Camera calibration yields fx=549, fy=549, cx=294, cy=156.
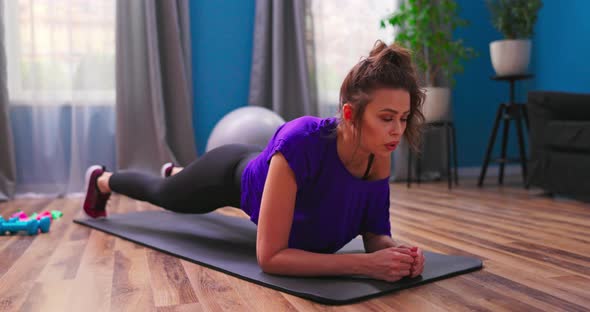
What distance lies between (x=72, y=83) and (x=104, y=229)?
5.52 ft

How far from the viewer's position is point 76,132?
11.9 ft

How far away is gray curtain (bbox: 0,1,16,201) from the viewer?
3.40 metres

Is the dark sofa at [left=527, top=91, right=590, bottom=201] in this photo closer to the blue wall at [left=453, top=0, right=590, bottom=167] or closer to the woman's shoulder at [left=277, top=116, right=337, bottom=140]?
the blue wall at [left=453, top=0, right=590, bottom=167]

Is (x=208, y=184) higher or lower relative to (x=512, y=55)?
lower

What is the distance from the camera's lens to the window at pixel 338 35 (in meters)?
4.12

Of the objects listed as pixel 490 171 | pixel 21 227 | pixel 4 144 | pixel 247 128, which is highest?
pixel 247 128

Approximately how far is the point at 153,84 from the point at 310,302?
275 centimetres

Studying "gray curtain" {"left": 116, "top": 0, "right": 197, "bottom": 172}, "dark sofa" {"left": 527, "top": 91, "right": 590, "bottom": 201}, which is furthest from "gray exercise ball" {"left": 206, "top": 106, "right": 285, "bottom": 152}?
"dark sofa" {"left": 527, "top": 91, "right": 590, "bottom": 201}

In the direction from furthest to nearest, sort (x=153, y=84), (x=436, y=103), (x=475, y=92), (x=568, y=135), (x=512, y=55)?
(x=475, y=92) → (x=436, y=103) → (x=512, y=55) → (x=153, y=84) → (x=568, y=135)

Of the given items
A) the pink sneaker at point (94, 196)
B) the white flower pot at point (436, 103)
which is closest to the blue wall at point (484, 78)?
the white flower pot at point (436, 103)

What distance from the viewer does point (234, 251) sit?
181 cm

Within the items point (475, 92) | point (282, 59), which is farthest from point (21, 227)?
point (475, 92)

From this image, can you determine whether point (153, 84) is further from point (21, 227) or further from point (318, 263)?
point (318, 263)

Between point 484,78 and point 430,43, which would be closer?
point 430,43
